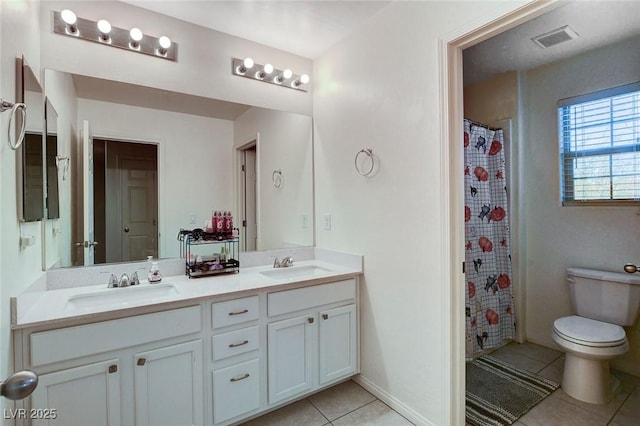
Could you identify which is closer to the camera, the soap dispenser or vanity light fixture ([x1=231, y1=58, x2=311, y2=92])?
the soap dispenser

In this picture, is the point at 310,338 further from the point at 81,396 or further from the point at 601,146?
the point at 601,146

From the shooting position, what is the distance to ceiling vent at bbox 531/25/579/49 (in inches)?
85.3

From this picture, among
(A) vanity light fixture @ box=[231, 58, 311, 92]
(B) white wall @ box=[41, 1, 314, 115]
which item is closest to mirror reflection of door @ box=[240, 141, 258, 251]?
(B) white wall @ box=[41, 1, 314, 115]

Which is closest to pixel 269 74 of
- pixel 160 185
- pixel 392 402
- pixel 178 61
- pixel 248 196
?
pixel 178 61

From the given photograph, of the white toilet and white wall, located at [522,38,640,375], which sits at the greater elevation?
white wall, located at [522,38,640,375]

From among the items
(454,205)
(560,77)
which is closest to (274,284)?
(454,205)

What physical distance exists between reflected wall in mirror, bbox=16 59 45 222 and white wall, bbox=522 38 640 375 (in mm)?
3428

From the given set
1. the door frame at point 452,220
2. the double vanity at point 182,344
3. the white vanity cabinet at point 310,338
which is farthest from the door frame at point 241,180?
the door frame at point 452,220

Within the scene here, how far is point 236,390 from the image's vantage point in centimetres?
172

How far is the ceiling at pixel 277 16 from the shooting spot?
1.94 meters

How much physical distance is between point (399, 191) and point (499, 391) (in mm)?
1533

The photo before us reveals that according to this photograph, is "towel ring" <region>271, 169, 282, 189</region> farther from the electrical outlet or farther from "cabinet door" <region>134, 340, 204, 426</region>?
"cabinet door" <region>134, 340, 204, 426</region>

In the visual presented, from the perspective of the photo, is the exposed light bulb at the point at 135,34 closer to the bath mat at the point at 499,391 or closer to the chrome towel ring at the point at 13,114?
the chrome towel ring at the point at 13,114

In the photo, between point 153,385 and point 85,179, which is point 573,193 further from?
point 85,179
